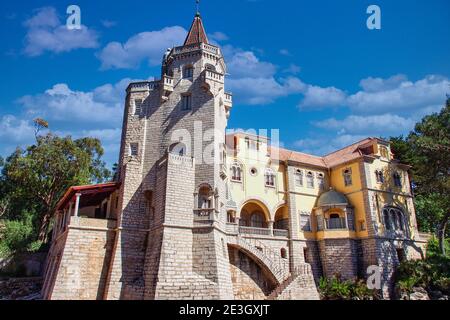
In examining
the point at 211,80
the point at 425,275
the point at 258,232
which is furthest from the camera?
the point at 258,232

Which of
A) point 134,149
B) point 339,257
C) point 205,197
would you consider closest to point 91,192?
point 134,149

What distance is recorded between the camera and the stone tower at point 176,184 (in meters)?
19.9

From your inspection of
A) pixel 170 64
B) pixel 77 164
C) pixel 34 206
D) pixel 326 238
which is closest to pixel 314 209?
pixel 326 238

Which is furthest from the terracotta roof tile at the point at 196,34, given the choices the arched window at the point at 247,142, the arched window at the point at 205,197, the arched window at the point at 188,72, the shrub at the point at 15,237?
the shrub at the point at 15,237

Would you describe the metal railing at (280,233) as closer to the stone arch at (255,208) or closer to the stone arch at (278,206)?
the stone arch at (255,208)

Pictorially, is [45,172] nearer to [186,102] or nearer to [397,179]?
[186,102]

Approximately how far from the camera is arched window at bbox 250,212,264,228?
30.8m

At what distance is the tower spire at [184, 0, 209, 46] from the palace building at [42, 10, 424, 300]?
0.09m

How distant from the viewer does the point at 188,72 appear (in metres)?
26.6

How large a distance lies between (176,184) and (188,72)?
9.60 metres

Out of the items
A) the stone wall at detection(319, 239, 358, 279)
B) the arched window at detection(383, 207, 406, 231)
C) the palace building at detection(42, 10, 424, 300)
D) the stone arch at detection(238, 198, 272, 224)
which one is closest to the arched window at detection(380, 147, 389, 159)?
the palace building at detection(42, 10, 424, 300)

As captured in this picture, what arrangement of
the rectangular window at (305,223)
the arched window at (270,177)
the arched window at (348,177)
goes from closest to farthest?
the rectangular window at (305,223), the arched window at (270,177), the arched window at (348,177)

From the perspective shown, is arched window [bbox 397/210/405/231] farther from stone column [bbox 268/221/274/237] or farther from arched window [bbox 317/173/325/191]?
stone column [bbox 268/221/274/237]

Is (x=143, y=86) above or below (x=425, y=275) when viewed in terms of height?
above
